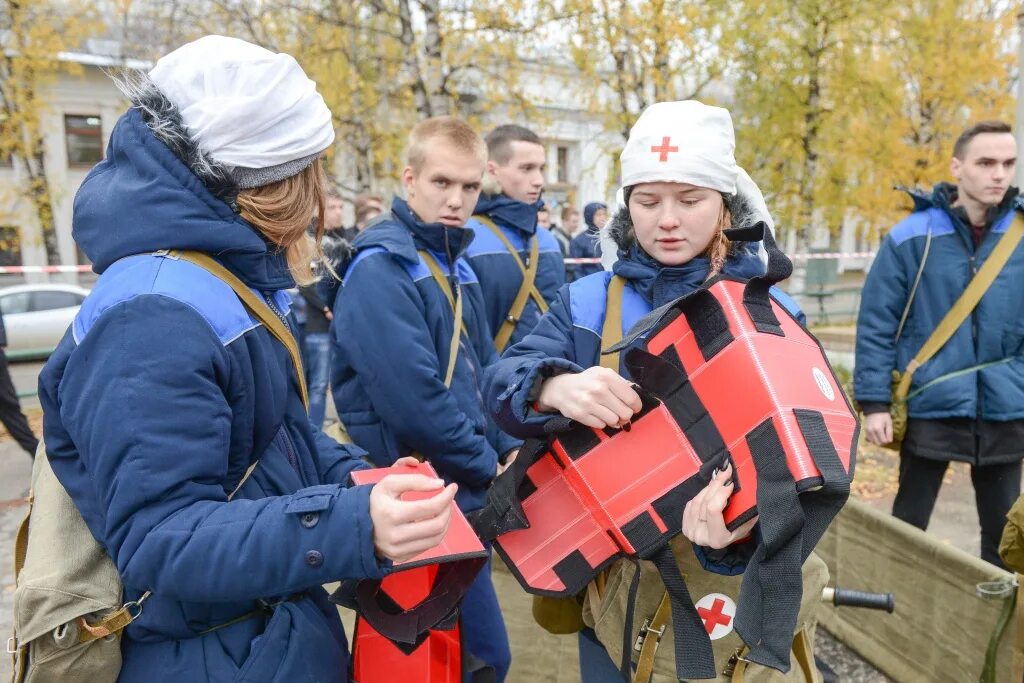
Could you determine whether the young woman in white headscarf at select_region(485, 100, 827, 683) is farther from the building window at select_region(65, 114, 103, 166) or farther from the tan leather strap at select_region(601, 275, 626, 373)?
the building window at select_region(65, 114, 103, 166)

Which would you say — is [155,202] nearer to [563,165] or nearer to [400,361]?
[400,361]

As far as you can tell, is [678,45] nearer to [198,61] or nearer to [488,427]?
[488,427]

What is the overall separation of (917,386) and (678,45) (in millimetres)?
10418

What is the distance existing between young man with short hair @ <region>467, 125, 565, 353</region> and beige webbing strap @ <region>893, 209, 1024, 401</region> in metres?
1.76

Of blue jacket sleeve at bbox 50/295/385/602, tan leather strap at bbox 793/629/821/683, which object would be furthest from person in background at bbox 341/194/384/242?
blue jacket sleeve at bbox 50/295/385/602

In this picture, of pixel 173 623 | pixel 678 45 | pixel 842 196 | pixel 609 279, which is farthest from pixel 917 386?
pixel 842 196

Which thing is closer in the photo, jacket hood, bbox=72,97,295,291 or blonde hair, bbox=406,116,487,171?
jacket hood, bbox=72,97,295,291

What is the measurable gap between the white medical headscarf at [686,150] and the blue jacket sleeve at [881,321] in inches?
79.6

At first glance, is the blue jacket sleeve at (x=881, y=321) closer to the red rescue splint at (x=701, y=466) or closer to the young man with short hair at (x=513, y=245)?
the young man with short hair at (x=513, y=245)

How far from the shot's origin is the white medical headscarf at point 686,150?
1.84 meters

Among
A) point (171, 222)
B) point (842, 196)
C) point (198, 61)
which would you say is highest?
point (198, 61)

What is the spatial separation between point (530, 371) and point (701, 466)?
16.4 inches

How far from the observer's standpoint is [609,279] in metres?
2.01

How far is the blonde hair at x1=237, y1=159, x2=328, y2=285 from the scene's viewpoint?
1.43 metres
